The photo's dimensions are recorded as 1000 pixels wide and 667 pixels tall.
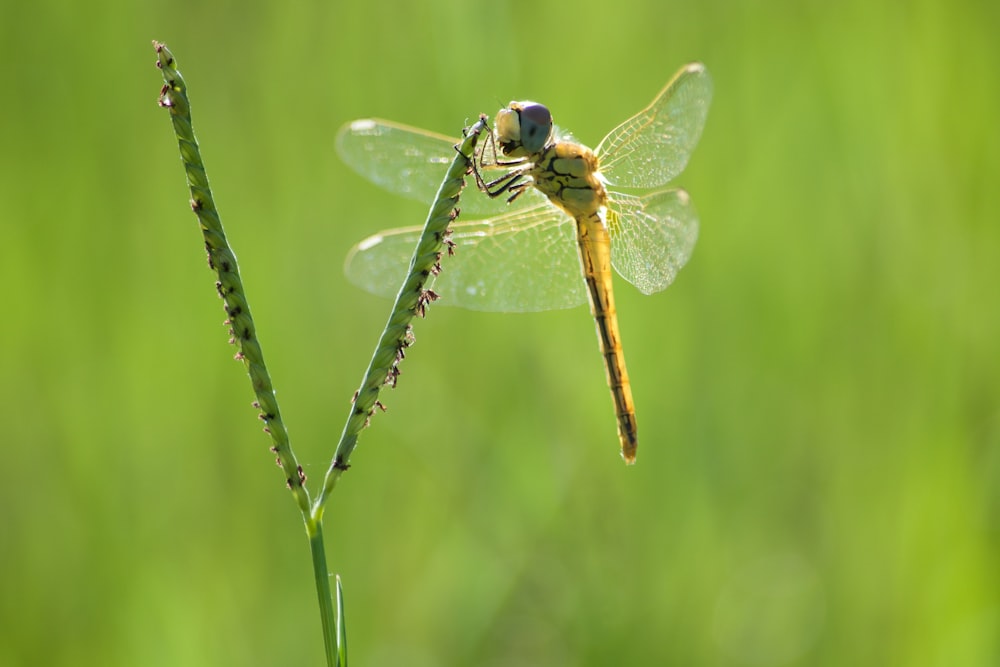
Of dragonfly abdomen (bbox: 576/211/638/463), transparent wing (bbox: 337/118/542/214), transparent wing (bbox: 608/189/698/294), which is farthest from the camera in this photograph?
transparent wing (bbox: 337/118/542/214)

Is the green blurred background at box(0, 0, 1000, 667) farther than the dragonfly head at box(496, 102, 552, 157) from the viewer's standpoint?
Yes

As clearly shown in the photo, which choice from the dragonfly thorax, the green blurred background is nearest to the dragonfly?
the dragonfly thorax

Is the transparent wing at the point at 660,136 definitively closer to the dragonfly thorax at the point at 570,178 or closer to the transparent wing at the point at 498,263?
the dragonfly thorax at the point at 570,178

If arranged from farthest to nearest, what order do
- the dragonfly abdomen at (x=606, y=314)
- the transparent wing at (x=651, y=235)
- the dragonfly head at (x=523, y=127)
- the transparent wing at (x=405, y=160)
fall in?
the transparent wing at (x=405, y=160), the transparent wing at (x=651, y=235), the dragonfly abdomen at (x=606, y=314), the dragonfly head at (x=523, y=127)

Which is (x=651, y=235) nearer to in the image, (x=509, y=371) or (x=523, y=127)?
(x=523, y=127)

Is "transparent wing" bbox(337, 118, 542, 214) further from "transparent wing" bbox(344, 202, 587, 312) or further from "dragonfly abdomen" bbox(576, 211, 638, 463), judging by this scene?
"dragonfly abdomen" bbox(576, 211, 638, 463)

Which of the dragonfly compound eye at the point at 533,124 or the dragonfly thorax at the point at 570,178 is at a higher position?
the dragonfly compound eye at the point at 533,124

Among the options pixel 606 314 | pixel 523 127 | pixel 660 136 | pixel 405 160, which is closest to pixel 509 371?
pixel 606 314

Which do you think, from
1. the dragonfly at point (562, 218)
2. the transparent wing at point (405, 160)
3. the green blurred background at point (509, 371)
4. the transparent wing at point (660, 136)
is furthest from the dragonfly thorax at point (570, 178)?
the green blurred background at point (509, 371)
